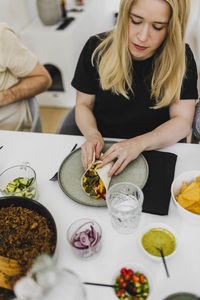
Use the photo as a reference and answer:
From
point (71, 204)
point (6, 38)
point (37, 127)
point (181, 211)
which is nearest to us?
point (181, 211)

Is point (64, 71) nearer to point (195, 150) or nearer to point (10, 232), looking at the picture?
point (195, 150)

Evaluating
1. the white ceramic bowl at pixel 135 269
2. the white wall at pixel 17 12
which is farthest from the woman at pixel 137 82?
the white wall at pixel 17 12

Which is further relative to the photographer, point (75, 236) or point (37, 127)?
point (37, 127)

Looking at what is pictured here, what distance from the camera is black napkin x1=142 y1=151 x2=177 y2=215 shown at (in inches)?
38.9

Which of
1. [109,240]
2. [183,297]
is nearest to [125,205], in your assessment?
[109,240]

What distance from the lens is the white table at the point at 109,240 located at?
2.67ft

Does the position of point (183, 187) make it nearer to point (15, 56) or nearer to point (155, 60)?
point (155, 60)

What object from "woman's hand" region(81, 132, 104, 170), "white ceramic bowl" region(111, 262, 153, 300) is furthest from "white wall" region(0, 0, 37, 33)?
"white ceramic bowl" region(111, 262, 153, 300)

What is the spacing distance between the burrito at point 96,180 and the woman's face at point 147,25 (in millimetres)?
517

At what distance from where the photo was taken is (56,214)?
101 cm

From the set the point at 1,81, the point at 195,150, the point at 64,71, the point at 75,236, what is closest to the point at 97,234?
the point at 75,236

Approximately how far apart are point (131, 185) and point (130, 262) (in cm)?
25

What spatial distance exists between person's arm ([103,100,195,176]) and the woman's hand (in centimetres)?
5

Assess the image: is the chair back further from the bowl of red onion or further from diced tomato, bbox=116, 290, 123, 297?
diced tomato, bbox=116, 290, 123, 297
